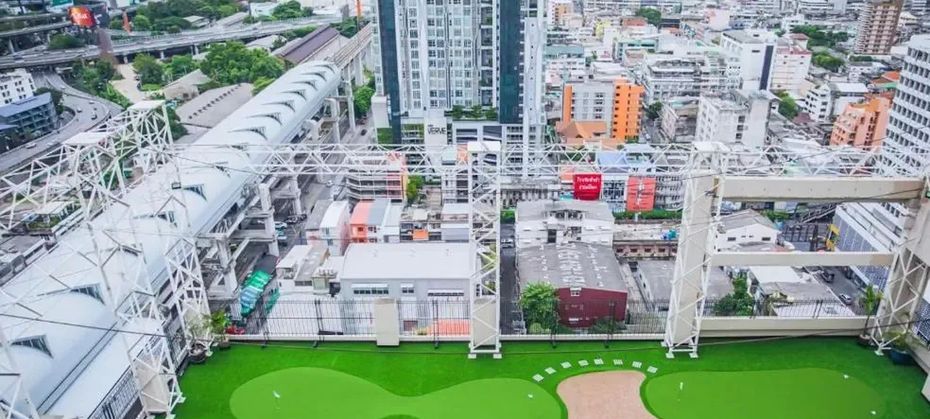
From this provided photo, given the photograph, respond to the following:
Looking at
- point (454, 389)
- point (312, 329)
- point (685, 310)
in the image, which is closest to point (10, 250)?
point (312, 329)

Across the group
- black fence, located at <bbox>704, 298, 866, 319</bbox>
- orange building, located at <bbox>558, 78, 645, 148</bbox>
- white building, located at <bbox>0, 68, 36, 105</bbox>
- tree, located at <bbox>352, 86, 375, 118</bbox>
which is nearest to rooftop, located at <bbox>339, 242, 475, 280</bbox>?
black fence, located at <bbox>704, 298, 866, 319</bbox>

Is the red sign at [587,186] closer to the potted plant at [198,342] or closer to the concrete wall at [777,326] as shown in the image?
the concrete wall at [777,326]

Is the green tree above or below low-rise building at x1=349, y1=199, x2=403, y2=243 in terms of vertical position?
above

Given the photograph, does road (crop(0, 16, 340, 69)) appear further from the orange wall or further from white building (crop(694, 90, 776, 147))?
white building (crop(694, 90, 776, 147))

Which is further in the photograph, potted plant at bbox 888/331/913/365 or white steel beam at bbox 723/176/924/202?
potted plant at bbox 888/331/913/365

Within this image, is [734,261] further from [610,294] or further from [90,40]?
[90,40]

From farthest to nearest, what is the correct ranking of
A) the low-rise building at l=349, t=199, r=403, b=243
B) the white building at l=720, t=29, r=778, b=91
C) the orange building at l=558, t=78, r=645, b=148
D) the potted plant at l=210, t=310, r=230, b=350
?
the white building at l=720, t=29, r=778, b=91 → the orange building at l=558, t=78, r=645, b=148 → the low-rise building at l=349, t=199, r=403, b=243 → the potted plant at l=210, t=310, r=230, b=350
